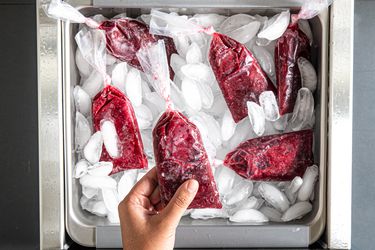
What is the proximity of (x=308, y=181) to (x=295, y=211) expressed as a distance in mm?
88

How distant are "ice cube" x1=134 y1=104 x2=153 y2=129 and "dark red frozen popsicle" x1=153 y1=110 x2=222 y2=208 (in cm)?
10

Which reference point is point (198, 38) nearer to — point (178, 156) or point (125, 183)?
point (178, 156)

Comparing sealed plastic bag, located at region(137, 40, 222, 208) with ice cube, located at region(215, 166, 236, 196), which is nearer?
sealed plastic bag, located at region(137, 40, 222, 208)

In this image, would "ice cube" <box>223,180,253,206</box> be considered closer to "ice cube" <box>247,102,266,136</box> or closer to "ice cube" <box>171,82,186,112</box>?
"ice cube" <box>247,102,266,136</box>

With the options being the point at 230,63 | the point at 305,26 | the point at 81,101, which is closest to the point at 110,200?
the point at 81,101

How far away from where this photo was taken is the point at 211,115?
140 centimetres

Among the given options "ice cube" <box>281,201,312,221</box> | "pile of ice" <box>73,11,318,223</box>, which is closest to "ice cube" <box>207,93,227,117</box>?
"pile of ice" <box>73,11,318,223</box>

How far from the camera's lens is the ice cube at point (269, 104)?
4.36ft

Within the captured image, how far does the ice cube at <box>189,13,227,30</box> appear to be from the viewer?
1.37 m

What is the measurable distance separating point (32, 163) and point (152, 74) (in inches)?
26.7

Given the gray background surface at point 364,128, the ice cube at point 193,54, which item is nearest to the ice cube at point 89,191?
the ice cube at point 193,54

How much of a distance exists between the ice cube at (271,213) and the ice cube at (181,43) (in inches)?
18.6

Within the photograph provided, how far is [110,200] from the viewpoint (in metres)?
1.37

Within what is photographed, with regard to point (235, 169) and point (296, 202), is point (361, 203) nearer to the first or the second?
point (296, 202)
